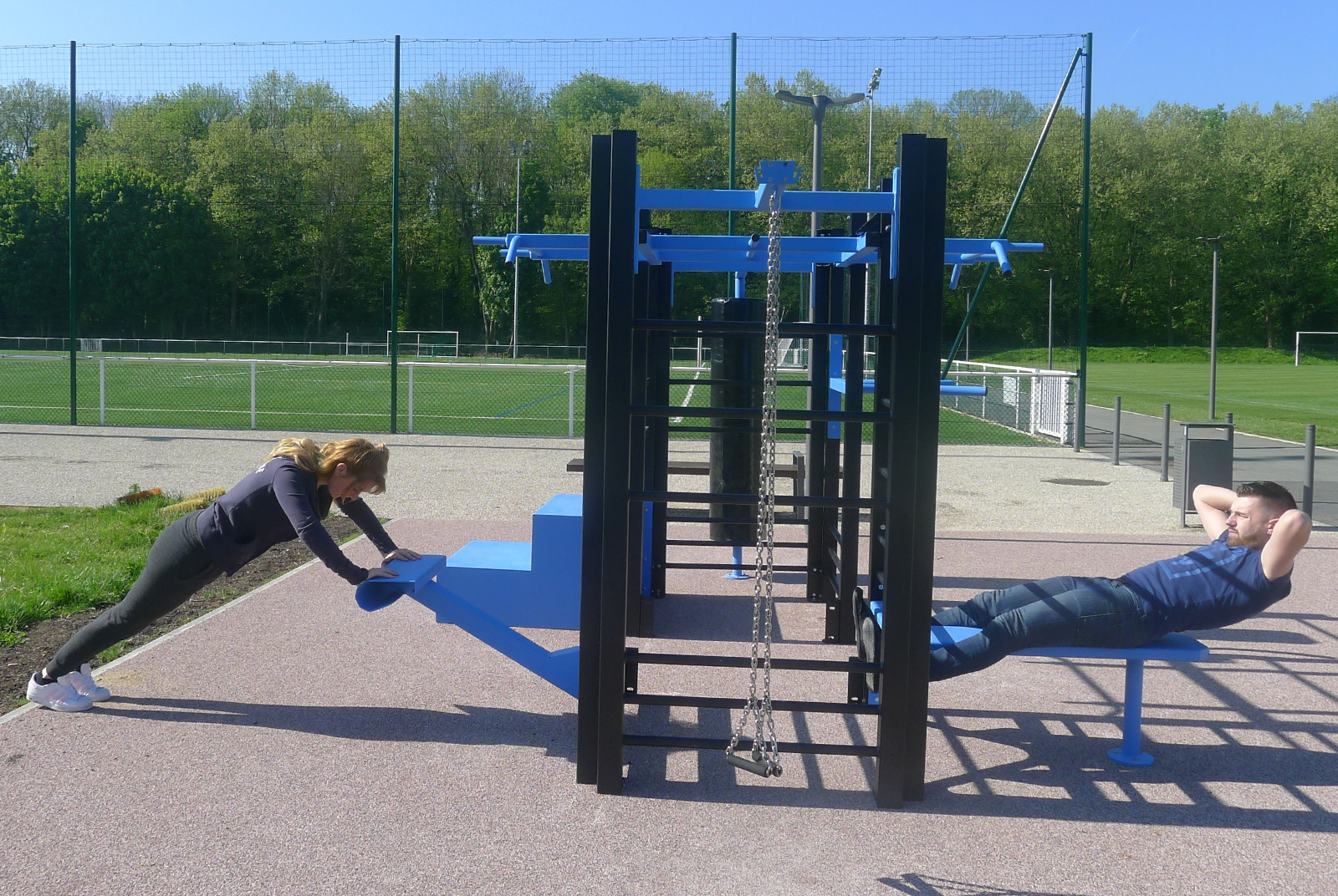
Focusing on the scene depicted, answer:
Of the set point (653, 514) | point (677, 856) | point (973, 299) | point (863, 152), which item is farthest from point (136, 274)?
point (677, 856)

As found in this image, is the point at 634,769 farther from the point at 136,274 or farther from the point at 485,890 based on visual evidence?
the point at 136,274

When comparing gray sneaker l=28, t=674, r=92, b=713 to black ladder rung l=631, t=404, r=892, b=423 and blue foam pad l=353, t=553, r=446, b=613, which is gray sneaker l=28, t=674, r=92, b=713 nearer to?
blue foam pad l=353, t=553, r=446, b=613

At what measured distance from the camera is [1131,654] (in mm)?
4273

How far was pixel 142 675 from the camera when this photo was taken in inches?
204

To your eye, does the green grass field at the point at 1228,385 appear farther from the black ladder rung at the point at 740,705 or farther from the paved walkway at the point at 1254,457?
the black ladder rung at the point at 740,705

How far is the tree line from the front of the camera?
15.8 m

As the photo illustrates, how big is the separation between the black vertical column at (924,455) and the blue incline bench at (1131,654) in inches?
10.0

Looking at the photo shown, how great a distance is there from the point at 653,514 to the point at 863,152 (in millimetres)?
11085

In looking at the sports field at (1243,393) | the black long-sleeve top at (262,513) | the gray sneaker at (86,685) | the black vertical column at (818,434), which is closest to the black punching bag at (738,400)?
the black vertical column at (818,434)

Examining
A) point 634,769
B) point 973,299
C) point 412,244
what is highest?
point 412,244

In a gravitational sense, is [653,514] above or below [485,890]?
above

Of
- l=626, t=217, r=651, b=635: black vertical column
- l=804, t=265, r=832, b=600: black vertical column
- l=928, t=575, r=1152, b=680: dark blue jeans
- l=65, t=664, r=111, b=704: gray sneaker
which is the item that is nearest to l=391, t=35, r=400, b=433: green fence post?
l=804, t=265, r=832, b=600: black vertical column

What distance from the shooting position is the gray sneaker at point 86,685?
4.71 metres

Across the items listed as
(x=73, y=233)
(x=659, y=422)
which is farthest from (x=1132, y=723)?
(x=73, y=233)
